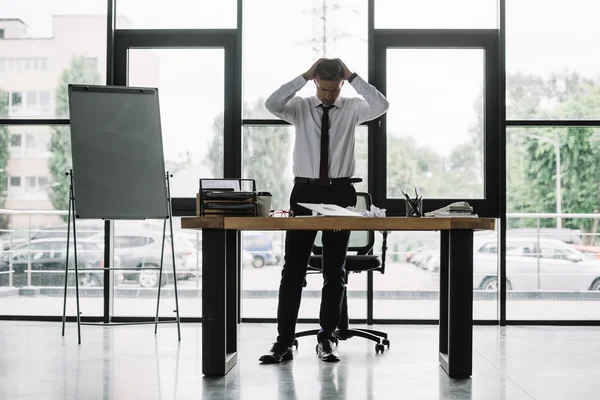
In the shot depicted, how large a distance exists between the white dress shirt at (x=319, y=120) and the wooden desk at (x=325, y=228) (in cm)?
59

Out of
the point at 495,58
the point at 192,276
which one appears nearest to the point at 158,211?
the point at 192,276

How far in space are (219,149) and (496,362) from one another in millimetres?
2531

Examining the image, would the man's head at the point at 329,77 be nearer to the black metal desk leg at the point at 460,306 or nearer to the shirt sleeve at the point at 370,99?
the shirt sleeve at the point at 370,99

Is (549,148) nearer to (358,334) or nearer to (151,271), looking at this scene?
(358,334)

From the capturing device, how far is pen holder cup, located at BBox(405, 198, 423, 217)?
344 cm

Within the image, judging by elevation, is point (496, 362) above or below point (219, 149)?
below

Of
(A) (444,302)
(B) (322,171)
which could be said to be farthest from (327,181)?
(A) (444,302)

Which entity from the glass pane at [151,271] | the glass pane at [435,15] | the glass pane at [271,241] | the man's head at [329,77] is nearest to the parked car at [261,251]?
the glass pane at [271,241]

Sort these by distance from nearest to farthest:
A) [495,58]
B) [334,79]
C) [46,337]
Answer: [334,79] → [46,337] → [495,58]

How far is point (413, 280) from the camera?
17.3 feet

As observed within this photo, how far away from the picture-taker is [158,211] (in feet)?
15.2

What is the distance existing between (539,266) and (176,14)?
3.19 metres

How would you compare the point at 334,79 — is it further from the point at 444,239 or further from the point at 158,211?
the point at 158,211

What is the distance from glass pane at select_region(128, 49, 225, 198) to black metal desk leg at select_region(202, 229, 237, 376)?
2.07m
